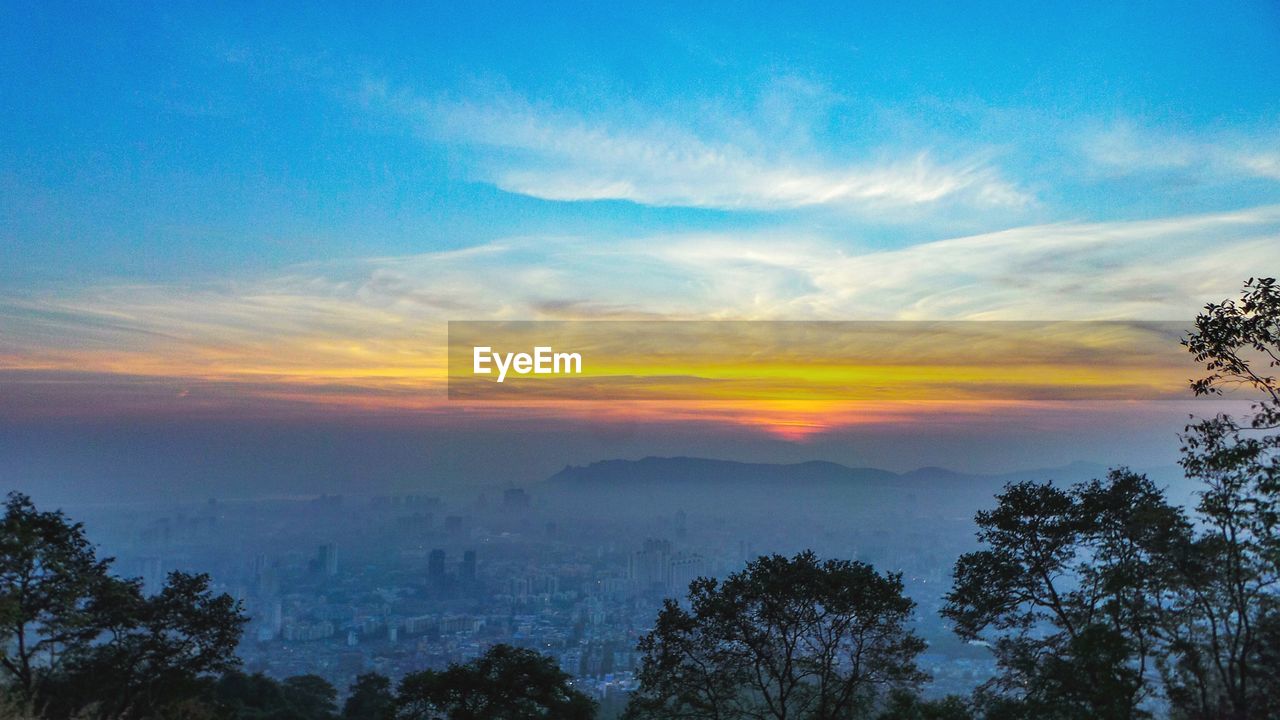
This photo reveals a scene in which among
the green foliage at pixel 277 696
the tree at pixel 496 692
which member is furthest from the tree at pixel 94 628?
the tree at pixel 496 692

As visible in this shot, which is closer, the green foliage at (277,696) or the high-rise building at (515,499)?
the green foliage at (277,696)

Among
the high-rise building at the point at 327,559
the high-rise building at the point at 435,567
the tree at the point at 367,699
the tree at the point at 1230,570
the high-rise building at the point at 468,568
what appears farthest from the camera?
the high-rise building at the point at 327,559

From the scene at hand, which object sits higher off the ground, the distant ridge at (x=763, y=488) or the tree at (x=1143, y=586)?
the tree at (x=1143, y=586)

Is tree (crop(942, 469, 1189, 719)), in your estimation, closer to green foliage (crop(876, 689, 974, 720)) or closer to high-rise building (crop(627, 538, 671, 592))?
green foliage (crop(876, 689, 974, 720))

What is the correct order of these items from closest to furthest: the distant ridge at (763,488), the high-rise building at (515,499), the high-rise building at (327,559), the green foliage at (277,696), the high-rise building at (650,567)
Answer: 1. the green foliage at (277,696)
2. the high-rise building at (650,567)
3. the high-rise building at (327,559)
4. the distant ridge at (763,488)
5. the high-rise building at (515,499)

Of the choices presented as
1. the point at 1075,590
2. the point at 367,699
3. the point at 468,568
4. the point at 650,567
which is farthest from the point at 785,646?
the point at 468,568

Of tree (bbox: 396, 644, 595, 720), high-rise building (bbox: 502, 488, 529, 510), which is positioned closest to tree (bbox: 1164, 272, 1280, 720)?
tree (bbox: 396, 644, 595, 720)

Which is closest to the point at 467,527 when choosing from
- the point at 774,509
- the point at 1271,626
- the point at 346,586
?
the point at 346,586

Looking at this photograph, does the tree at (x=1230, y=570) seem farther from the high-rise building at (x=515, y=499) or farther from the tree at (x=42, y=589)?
the high-rise building at (x=515, y=499)
